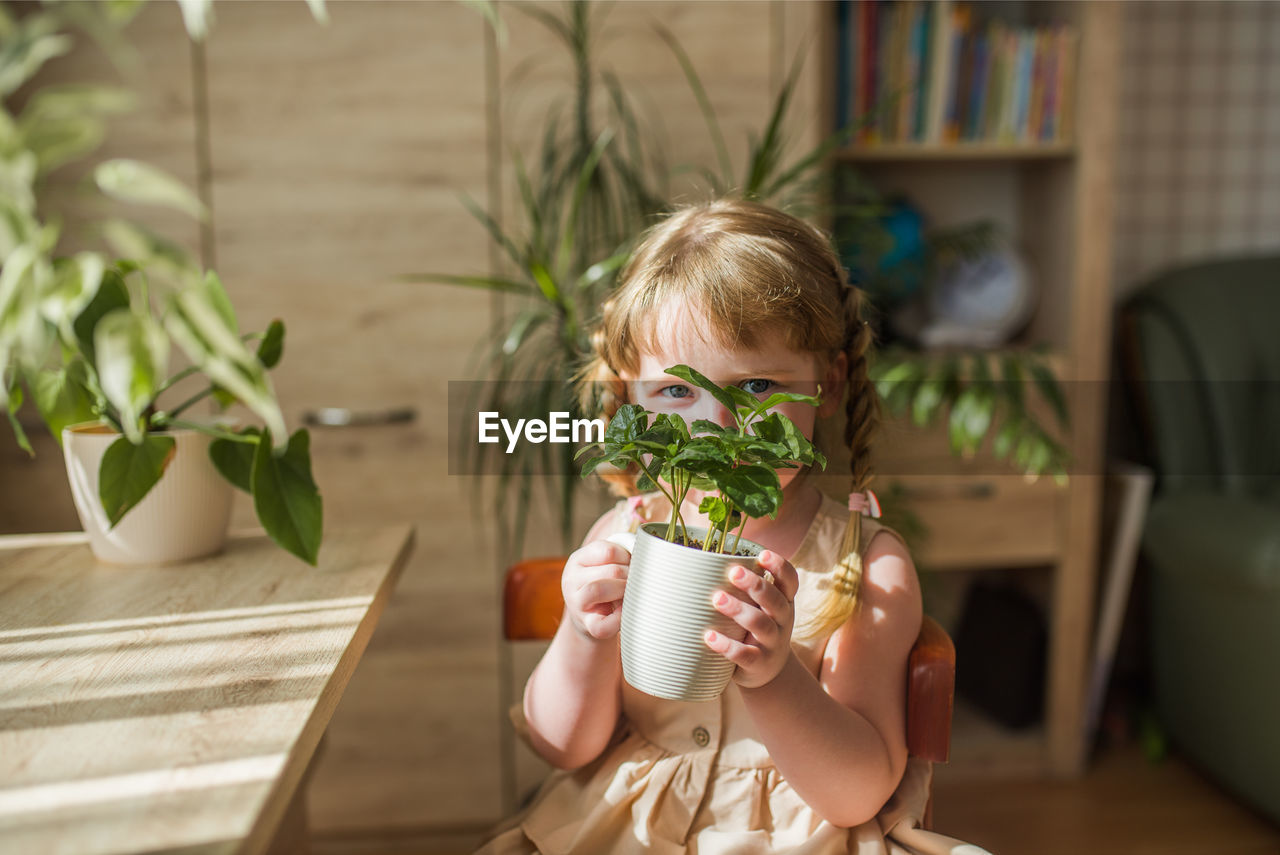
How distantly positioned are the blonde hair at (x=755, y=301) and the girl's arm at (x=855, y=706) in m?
0.03

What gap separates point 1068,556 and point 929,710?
1363mm

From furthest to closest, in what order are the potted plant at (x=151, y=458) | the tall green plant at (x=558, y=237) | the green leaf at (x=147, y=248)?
1. the tall green plant at (x=558, y=237)
2. the potted plant at (x=151, y=458)
3. the green leaf at (x=147, y=248)

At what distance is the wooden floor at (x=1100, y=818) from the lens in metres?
1.85

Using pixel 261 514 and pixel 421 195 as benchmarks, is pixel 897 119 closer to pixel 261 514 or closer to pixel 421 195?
pixel 421 195

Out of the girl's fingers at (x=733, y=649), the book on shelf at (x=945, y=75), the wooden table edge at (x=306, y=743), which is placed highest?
the book on shelf at (x=945, y=75)

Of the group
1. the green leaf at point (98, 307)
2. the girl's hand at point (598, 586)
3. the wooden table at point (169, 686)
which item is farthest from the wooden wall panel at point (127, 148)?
the girl's hand at point (598, 586)

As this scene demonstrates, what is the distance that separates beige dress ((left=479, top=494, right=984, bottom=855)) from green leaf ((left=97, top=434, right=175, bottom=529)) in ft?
1.38

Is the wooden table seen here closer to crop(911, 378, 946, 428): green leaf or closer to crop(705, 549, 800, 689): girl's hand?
crop(705, 549, 800, 689): girl's hand

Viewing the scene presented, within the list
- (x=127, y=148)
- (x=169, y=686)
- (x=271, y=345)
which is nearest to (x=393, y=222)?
(x=127, y=148)

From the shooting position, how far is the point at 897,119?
200 cm

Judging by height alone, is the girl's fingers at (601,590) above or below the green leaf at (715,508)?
below

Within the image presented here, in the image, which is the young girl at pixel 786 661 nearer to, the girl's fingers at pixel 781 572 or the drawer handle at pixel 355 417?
the girl's fingers at pixel 781 572

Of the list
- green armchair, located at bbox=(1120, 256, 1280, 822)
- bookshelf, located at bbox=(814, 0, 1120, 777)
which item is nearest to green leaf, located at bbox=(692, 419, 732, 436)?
bookshelf, located at bbox=(814, 0, 1120, 777)

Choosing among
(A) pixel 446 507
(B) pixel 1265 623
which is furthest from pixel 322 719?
(B) pixel 1265 623
